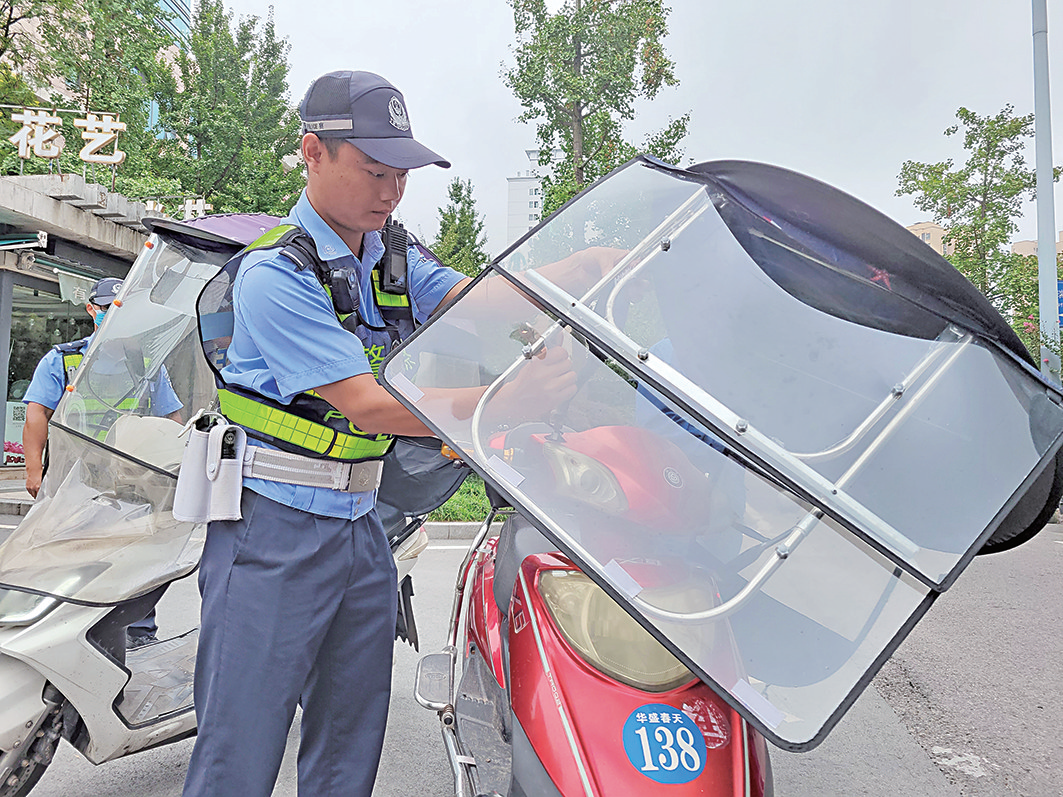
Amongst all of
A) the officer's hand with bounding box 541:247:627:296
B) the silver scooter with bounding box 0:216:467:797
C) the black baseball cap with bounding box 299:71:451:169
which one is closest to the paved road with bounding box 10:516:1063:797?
the silver scooter with bounding box 0:216:467:797

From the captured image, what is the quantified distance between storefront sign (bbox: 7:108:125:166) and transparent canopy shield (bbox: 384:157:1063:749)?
12019 mm

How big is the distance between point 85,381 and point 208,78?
57.1 feet

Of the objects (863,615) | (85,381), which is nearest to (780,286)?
(863,615)

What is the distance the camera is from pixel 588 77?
12273 mm

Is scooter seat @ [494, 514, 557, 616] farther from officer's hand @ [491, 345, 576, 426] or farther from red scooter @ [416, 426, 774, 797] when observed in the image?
officer's hand @ [491, 345, 576, 426]

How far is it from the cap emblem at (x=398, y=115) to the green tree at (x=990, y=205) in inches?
541

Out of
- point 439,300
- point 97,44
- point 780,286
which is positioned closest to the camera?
point 780,286

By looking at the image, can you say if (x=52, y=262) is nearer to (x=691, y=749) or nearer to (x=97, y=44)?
(x=97, y=44)

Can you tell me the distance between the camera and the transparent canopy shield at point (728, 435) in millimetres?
1237

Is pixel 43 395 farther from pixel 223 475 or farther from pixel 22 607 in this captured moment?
pixel 223 475

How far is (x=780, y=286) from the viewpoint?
1.64 meters

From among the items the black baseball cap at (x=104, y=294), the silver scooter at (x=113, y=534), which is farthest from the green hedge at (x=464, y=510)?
the silver scooter at (x=113, y=534)

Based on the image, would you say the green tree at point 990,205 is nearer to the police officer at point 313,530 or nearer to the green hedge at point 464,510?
the green hedge at point 464,510

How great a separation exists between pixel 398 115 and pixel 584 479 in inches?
35.8
